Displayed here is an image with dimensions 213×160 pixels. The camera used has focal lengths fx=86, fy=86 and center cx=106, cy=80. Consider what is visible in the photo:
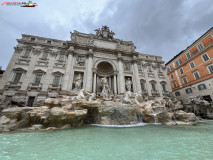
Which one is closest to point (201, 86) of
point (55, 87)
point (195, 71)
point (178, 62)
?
point (195, 71)

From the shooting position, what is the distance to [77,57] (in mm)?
15906

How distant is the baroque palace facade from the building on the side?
4.00 meters

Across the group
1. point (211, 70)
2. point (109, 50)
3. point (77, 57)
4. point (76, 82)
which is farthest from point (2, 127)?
point (211, 70)

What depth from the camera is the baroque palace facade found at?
12484 mm

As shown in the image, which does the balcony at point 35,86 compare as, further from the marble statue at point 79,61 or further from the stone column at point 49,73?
the marble statue at point 79,61

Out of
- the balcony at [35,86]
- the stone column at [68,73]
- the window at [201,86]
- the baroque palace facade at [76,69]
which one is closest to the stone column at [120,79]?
the baroque palace facade at [76,69]

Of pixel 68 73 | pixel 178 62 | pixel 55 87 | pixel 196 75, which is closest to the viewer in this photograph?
pixel 55 87

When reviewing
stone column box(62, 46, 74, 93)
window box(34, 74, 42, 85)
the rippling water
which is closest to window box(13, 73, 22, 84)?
window box(34, 74, 42, 85)

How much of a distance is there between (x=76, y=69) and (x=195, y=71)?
23.1 m

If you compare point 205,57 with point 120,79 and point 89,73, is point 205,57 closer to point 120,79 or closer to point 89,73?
point 120,79

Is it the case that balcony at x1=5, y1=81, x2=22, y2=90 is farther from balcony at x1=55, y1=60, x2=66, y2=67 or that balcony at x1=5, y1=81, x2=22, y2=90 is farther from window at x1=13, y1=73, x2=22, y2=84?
balcony at x1=55, y1=60, x2=66, y2=67

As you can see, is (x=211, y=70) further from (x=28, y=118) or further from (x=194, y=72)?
(x=28, y=118)

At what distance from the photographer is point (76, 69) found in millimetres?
14844

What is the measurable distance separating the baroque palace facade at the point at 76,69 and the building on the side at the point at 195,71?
400 centimetres
